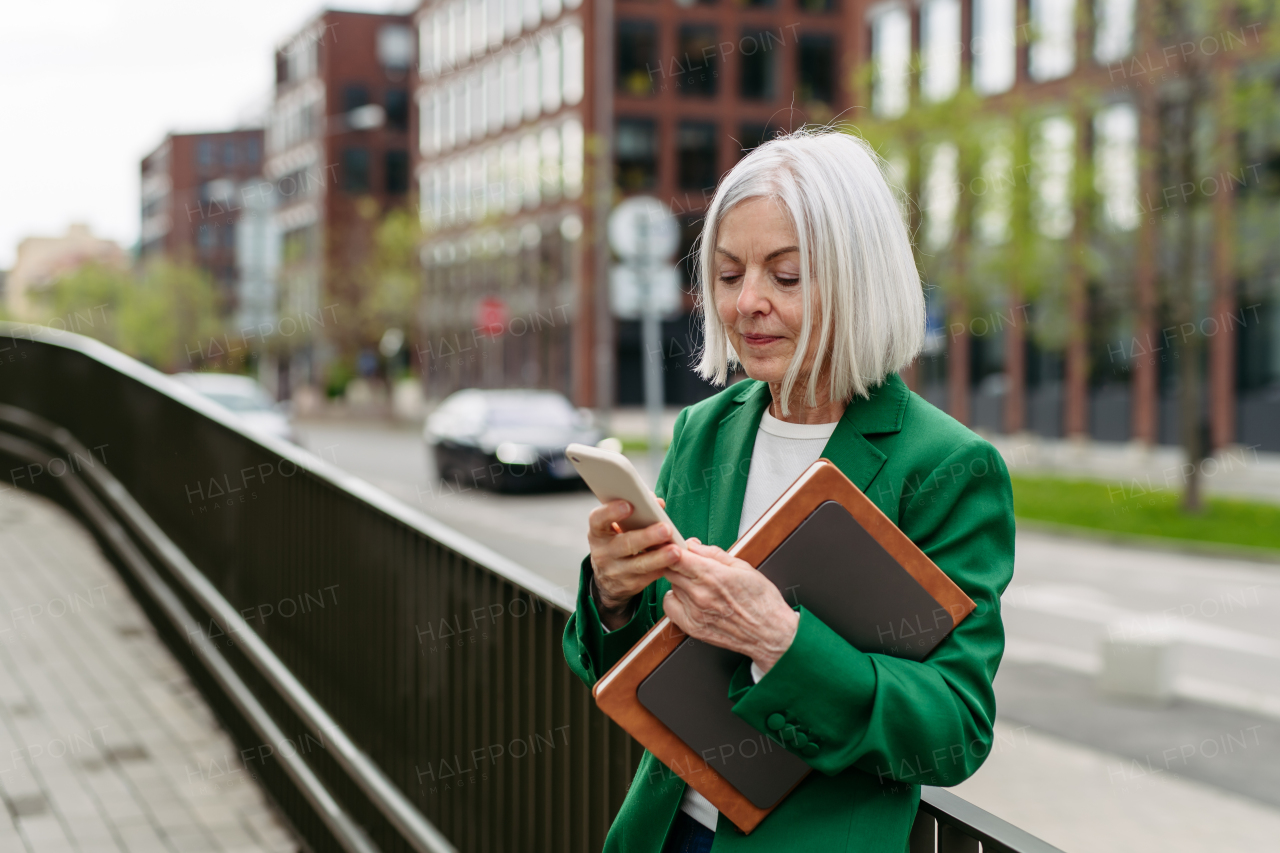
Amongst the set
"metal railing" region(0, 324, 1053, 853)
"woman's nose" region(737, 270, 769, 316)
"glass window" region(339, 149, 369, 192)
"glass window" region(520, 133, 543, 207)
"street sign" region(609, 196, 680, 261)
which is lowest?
"metal railing" region(0, 324, 1053, 853)

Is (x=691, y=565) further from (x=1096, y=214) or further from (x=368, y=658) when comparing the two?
(x=1096, y=214)

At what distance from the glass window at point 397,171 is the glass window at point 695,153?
2895 cm

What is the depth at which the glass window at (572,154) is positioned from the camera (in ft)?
146

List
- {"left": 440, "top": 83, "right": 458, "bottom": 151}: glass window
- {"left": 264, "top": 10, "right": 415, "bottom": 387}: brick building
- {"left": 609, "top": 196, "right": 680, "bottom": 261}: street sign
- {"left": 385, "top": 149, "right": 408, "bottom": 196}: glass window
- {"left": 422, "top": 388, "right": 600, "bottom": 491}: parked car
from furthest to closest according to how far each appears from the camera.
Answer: {"left": 385, "top": 149, "right": 408, "bottom": 196}: glass window < {"left": 264, "top": 10, "right": 415, "bottom": 387}: brick building < {"left": 440, "top": 83, "right": 458, "bottom": 151}: glass window < {"left": 422, "top": 388, "right": 600, "bottom": 491}: parked car < {"left": 609, "top": 196, "right": 680, "bottom": 261}: street sign

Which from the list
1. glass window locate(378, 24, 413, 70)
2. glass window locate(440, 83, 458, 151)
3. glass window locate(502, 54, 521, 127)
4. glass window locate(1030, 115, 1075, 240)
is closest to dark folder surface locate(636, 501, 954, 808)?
glass window locate(1030, 115, 1075, 240)

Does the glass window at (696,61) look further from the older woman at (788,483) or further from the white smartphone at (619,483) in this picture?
the white smartphone at (619,483)

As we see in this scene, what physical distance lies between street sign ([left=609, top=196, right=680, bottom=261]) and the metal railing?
7.16m

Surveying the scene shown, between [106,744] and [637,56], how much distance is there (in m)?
46.8

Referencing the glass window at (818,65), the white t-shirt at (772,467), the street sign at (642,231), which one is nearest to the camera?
the white t-shirt at (772,467)

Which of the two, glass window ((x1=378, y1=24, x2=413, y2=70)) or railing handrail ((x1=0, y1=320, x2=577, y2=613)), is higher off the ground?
glass window ((x1=378, y1=24, x2=413, y2=70))

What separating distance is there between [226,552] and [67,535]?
558cm

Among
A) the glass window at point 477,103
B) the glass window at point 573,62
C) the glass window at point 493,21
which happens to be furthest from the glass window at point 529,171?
the glass window at point 493,21

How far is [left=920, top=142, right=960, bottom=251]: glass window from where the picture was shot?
79.3 ft

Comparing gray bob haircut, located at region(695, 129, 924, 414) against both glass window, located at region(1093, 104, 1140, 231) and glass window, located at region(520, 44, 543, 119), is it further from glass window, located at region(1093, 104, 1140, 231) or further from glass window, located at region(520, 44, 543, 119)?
glass window, located at region(520, 44, 543, 119)
